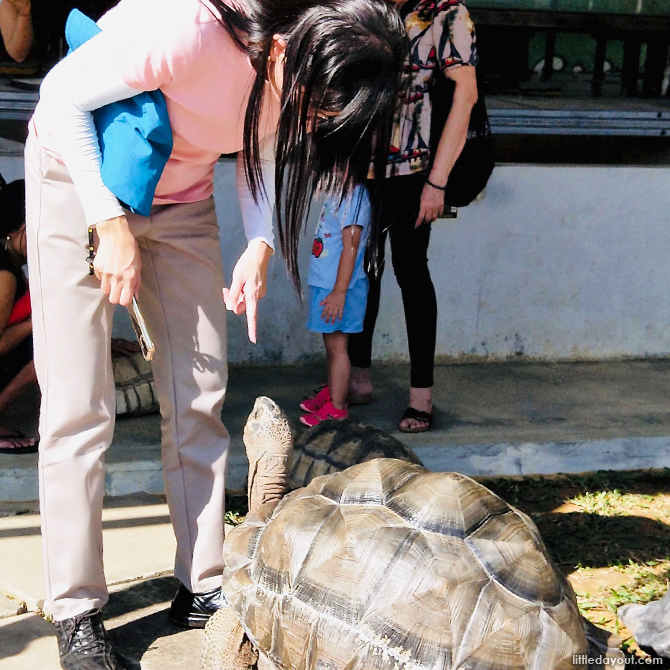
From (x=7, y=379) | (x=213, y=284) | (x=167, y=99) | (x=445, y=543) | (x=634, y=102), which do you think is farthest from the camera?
(x=634, y=102)

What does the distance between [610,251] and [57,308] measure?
3.80 meters

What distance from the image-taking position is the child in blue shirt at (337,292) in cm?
394

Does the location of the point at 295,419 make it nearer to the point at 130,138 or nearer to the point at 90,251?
the point at 90,251

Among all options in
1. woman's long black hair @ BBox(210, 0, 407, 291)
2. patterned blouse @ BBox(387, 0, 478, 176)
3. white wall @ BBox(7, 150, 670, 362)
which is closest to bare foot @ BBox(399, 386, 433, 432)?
white wall @ BBox(7, 150, 670, 362)

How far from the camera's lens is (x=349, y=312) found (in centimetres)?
408

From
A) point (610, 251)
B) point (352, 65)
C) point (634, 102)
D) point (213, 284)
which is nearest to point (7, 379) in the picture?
point (213, 284)

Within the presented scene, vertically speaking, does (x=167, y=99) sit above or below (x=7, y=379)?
above

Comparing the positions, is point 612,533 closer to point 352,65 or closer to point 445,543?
point 445,543

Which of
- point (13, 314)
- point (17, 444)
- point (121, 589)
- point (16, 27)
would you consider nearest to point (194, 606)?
point (121, 589)

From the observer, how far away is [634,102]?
8180mm

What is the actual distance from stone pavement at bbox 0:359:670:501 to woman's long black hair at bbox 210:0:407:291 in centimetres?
Answer: 193

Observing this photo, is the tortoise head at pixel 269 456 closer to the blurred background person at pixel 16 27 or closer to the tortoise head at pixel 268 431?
the tortoise head at pixel 268 431

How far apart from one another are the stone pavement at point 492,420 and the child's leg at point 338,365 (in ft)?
0.79

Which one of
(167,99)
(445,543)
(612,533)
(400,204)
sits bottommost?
(612,533)
